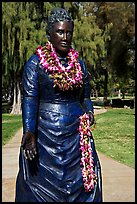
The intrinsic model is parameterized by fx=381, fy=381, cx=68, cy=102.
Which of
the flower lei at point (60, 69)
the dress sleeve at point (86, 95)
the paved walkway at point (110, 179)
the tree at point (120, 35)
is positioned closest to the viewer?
the flower lei at point (60, 69)

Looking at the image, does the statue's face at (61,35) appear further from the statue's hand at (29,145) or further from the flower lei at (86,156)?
the statue's hand at (29,145)

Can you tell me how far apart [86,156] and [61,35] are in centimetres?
108

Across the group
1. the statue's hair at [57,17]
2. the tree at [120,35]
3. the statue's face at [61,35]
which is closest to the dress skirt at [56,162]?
the statue's face at [61,35]

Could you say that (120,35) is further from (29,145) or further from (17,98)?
(29,145)

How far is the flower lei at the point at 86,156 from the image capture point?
3.32 metres

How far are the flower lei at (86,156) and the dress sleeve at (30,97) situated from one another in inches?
16.9

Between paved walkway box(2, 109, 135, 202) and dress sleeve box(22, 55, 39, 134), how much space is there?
2.58m

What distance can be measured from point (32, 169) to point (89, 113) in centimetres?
73

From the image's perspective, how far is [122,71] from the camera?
1357 inches

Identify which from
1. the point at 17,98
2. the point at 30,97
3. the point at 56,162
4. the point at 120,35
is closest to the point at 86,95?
the point at 30,97

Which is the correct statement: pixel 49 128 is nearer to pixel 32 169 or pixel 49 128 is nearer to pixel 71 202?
pixel 32 169

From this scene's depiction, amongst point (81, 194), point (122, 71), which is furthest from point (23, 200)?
point (122, 71)

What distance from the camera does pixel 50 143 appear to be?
3.26 m

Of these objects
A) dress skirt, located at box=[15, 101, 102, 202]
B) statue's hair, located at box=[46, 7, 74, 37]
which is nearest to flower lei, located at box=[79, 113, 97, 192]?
dress skirt, located at box=[15, 101, 102, 202]
